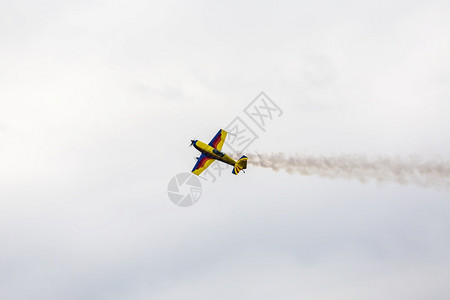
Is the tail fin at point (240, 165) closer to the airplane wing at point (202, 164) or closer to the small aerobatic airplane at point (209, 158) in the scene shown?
the small aerobatic airplane at point (209, 158)

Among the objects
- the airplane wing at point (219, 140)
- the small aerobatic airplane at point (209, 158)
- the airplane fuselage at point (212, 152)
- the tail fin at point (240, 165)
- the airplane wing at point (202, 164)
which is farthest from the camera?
the airplane wing at point (219, 140)

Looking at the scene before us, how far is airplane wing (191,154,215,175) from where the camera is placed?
70.1 m

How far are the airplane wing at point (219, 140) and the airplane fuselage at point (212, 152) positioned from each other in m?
2.18

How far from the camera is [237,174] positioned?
67.4 metres

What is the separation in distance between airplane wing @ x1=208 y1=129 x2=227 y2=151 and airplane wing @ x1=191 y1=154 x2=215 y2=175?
3294 millimetres

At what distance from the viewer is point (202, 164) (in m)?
70.4

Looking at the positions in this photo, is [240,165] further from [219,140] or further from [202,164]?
[219,140]

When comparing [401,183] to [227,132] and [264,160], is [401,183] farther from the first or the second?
[227,132]

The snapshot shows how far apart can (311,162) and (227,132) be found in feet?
52.2

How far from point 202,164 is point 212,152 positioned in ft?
8.68

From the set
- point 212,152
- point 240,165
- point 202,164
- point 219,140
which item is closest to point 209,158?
point 212,152

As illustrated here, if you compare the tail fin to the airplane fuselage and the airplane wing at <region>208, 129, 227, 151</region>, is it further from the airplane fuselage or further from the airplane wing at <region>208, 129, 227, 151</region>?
the airplane wing at <region>208, 129, 227, 151</region>

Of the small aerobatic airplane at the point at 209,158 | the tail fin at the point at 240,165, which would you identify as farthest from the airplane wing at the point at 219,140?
the tail fin at the point at 240,165

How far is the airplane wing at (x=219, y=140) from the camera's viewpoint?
7350cm
